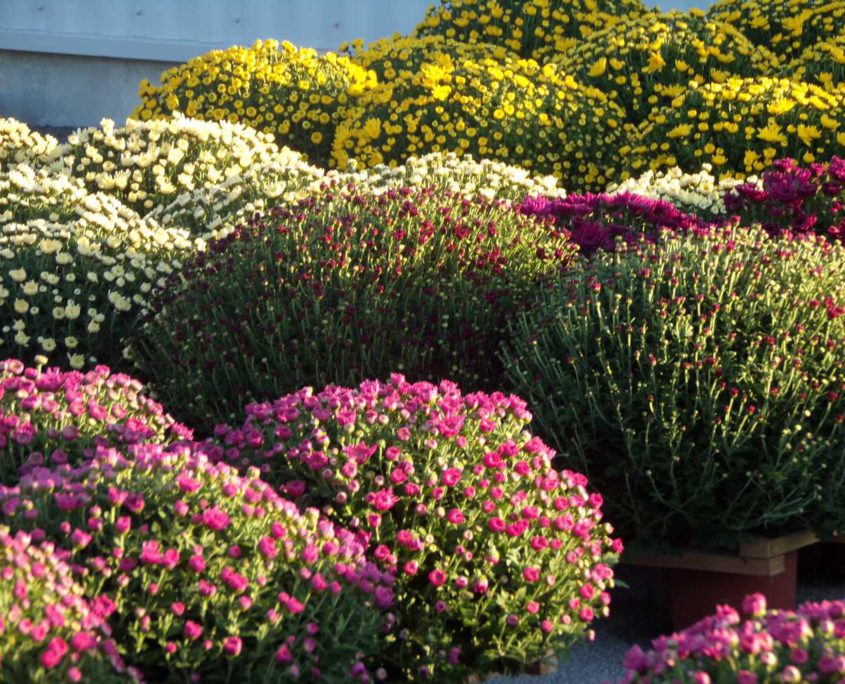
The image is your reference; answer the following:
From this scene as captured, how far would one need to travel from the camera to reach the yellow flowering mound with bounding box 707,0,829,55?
407 inches

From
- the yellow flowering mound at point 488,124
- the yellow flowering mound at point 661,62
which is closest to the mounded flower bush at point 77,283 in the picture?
the yellow flowering mound at point 488,124

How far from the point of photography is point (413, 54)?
1016 centimetres

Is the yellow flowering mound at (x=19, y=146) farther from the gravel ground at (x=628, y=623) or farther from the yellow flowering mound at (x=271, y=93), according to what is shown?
the gravel ground at (x=628, y=623)

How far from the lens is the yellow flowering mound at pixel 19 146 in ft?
27.5

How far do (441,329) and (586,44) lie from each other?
5932 millimetres

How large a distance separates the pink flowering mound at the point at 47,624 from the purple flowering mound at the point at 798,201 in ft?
12.5

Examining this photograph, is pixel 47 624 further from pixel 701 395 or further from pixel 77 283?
pixel 77 283

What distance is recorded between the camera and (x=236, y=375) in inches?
182

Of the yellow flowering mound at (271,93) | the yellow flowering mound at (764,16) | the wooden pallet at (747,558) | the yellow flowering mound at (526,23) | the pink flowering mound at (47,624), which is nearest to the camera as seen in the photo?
the pink flowering mound at (47,624)

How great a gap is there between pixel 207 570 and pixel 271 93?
7619 millimetres

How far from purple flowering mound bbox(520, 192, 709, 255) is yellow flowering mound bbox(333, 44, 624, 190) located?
2.68 meters

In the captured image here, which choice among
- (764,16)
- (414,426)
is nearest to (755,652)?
(414,426)

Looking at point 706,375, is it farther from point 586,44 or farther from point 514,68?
point 586,44

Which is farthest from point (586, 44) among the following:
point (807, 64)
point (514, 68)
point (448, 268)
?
point (448, 268)
